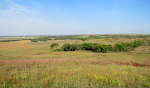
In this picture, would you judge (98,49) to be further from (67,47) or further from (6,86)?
(6,86)

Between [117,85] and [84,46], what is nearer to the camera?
[117,85]

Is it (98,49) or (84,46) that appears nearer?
(98,49)

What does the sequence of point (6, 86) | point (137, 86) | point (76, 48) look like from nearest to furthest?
point (6, 86)
point (137, 86)
point (76, 48)

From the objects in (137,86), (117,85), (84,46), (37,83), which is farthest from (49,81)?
A: (84,46)

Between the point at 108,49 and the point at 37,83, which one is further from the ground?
the point at 37,83

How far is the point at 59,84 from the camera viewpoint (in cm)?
515

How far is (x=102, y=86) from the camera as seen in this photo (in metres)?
5.01

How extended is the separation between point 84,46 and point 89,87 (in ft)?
132

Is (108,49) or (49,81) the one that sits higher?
(49,81)

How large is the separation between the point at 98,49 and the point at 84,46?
5859mm

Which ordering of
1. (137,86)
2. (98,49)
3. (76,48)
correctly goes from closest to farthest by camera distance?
1. (137,86)
2. (98,49)
3. (76,48)

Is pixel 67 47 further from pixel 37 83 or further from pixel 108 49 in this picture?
pixel 37 83

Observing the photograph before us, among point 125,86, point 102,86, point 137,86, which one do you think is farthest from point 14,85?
point 137,86

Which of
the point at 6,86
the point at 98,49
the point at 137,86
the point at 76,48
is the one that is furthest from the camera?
the point at 76,48
